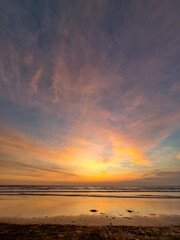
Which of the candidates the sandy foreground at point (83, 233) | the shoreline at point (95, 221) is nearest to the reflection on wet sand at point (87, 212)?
the shoreline at point (95, 221)

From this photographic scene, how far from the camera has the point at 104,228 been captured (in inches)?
426

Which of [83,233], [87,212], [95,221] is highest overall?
[87,212]

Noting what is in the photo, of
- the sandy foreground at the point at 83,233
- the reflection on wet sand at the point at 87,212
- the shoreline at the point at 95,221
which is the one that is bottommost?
the sandy foreground at the point at 83,233

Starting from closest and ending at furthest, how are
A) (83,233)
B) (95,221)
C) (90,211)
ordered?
1. (83,233)
2. (95,221)
3. (90,211)

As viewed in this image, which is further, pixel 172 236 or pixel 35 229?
pixel 35 229

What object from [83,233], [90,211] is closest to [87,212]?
[90,211]

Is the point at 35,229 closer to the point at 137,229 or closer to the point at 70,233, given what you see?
the point at 70,233

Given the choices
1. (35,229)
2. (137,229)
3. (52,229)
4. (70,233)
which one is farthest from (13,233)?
(137,229)

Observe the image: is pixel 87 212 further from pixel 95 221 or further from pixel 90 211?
pixel 95 221

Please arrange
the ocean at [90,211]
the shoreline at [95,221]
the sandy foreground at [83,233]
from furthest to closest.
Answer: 1. the ocean at [90,211]
2. the shoreline at [95,221]
3. the sandy foreground at [83,233]

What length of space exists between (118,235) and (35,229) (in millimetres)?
6146

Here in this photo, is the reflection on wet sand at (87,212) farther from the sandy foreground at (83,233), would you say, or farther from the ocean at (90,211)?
the sandy foreground at (83,233)

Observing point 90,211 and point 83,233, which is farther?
point 90,211

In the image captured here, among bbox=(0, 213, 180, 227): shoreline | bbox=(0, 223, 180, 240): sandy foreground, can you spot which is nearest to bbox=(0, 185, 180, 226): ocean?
bbox=(0, 213, 180, 227): shoreline
